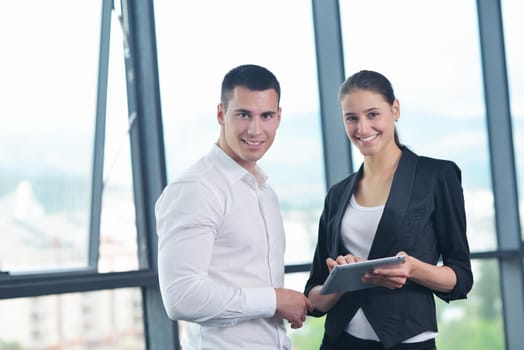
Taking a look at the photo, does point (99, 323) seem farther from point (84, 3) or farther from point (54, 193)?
point (84, 3)

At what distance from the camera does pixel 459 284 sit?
2.23 meters

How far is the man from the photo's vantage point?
6.46ft

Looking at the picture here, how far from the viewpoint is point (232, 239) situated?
2.05 m

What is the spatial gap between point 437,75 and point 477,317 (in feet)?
4.84

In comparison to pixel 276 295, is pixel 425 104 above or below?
above

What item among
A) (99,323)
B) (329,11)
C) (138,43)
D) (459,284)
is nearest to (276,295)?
(459,284)

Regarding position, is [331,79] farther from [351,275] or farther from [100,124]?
[351,275]

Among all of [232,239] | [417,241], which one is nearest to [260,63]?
[417,241]

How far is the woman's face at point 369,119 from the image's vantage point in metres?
2.34

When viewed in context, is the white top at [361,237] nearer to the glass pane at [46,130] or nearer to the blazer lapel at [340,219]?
the blazer lapel at [340,219]

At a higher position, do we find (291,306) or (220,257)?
(220,257)

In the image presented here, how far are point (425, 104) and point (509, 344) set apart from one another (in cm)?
157

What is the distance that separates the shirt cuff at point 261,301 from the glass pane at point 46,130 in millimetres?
1608

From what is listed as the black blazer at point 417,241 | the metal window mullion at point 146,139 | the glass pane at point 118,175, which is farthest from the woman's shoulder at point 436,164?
the glass pane at point 118,175
